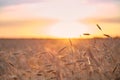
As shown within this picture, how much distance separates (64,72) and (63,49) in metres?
0.23

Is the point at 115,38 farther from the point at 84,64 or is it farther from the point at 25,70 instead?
the point at 25,70

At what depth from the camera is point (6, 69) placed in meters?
3.29

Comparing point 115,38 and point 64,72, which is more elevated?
point 115,38

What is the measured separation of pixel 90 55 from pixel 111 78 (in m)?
0.22

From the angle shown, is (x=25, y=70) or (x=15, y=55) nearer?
(x=25, y=70)

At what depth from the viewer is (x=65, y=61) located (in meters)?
3.33

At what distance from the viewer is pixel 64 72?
3246 millimetres

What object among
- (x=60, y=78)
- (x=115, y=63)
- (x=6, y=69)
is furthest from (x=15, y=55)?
(x=115, y=63)

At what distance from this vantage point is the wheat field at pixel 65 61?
10.6 ft

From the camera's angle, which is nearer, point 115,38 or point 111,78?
point 111,78

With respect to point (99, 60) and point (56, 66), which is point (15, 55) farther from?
point (99, 60)

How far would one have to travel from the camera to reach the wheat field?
324 cm

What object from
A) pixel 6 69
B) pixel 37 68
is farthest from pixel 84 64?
pixel 6 69

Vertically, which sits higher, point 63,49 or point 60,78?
point 63,49
